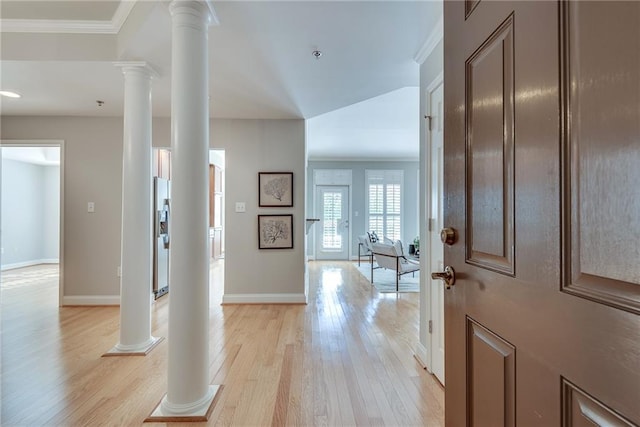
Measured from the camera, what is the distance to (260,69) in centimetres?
262

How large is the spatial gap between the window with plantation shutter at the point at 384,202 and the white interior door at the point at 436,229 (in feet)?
19.2

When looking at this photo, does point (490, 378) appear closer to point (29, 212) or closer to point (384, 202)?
point (384, 202)

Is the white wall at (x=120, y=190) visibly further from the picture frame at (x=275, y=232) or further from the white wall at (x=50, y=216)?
the white wall at (x=50, y=216)

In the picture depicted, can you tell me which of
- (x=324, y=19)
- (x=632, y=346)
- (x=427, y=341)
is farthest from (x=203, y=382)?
(x=324, y=19)

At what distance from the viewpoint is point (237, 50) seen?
2.31 metres

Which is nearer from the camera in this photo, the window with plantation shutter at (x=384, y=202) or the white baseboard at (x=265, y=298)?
the white baseboard at (x=265, y=298)

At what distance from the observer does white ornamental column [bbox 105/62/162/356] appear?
8.30ft

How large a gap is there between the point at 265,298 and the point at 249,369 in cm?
172

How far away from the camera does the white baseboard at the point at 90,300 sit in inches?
152

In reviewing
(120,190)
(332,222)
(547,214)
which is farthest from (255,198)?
(332,222)

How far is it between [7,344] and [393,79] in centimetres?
408

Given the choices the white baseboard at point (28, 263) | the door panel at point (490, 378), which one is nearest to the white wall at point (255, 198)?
the door panel at point (490, 378)

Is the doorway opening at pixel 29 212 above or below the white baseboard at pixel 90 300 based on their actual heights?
above

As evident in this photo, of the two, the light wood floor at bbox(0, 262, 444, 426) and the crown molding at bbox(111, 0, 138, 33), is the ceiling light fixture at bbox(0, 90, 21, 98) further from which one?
the light wood floor at bbox(0, 262, 444, 426)
